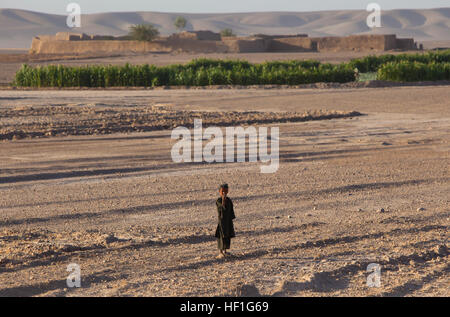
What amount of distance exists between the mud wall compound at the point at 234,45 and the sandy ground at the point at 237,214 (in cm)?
5546

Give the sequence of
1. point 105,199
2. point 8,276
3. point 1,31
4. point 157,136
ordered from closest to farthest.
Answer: point 8,276 < point 105,199 < point 157,136 < point 1,31

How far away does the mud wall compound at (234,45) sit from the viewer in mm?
71312

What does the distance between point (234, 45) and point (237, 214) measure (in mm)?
63459

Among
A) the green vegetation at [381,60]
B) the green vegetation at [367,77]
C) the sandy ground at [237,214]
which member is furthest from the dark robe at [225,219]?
the green vegetation at [381,60]

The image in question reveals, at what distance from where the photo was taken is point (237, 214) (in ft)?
29.0

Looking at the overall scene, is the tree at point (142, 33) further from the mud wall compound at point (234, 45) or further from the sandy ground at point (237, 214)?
the sandy ground at point (237, 214)

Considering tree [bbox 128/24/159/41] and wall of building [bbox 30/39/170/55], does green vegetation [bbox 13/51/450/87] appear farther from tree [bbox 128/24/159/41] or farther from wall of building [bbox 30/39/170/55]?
tree [bbox 128/24/159/41]

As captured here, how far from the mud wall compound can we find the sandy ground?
→ 2183 inches

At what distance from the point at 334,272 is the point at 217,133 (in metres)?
10.4

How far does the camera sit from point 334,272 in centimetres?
641

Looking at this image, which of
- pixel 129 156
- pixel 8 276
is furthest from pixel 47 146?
pixel 8 276

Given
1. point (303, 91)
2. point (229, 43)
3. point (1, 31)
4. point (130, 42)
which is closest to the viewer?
point (303, 91)

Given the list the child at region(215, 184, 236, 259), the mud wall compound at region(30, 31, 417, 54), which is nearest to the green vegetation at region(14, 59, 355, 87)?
the child at region(215, 184, 236, 259)
